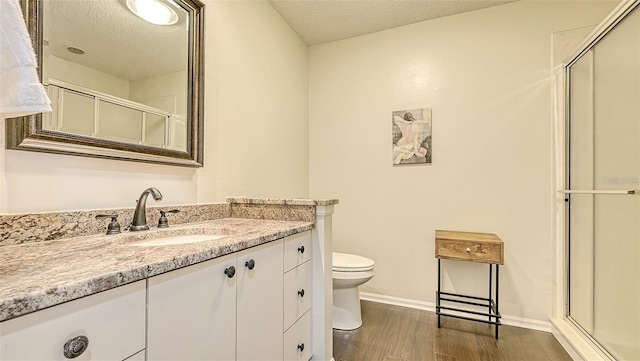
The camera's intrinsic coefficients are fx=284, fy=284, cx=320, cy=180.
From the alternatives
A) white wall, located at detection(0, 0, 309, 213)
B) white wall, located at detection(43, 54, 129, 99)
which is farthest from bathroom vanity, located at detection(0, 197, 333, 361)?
white wall, located at detection(43, 54, 129, 99)

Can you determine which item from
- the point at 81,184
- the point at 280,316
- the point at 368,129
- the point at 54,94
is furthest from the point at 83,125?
the point at 368,129

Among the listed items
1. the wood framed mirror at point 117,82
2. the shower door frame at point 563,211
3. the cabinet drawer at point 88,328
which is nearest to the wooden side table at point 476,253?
the shower door frame at point 563,211

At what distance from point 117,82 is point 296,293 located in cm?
127

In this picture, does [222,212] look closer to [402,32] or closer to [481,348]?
[481,348]

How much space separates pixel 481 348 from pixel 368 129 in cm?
189

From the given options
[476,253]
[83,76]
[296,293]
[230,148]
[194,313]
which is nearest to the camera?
[194,313]

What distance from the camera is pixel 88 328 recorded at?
0.60 m

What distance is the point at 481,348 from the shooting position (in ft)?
6.13

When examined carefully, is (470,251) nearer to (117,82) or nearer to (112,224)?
(112,224)

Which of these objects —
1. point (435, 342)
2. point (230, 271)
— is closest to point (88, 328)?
point (230, 271)

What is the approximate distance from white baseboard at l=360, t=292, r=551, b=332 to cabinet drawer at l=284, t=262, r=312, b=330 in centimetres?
129

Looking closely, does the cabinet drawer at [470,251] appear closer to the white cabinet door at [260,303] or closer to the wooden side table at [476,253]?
the wooden side table at [476,253]

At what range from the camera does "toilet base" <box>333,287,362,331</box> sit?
82.5 inches

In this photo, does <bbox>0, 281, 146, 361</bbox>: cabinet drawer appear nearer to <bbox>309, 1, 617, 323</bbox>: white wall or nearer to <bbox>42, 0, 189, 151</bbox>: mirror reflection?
<bbox>42, 0, 189, 151</bbox>: mirror reflection
